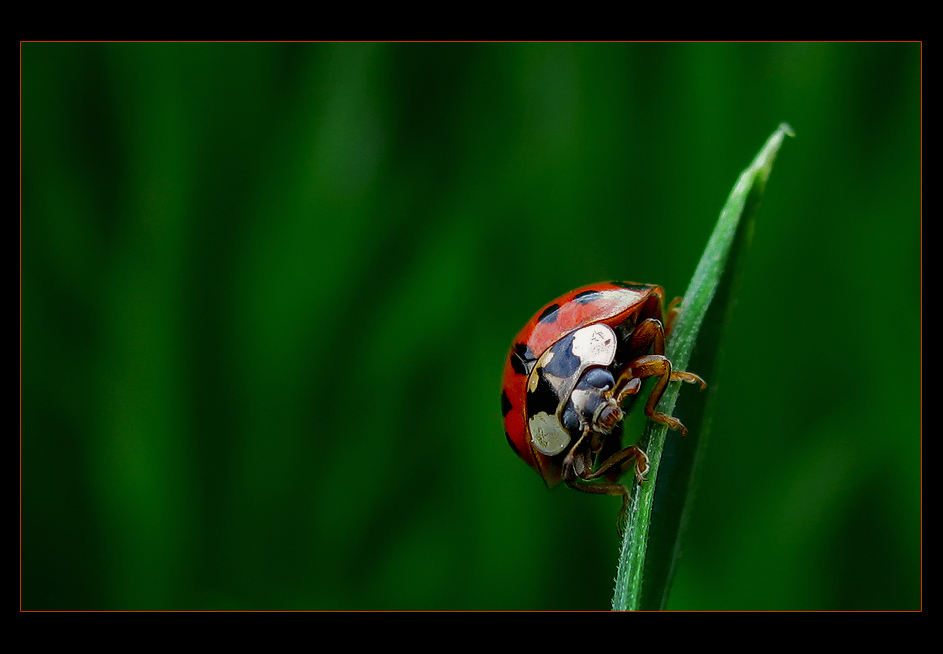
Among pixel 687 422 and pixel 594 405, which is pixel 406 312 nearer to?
pixel 594 405

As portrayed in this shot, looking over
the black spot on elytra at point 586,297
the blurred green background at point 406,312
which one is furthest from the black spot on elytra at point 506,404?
the blurred green background at point 406,312

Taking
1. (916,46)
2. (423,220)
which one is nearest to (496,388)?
(423,220)

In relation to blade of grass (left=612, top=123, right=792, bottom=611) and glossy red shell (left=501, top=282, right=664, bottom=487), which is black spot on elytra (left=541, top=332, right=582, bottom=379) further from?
blade of grass (left=612, top=123, right=792, bottom=611)

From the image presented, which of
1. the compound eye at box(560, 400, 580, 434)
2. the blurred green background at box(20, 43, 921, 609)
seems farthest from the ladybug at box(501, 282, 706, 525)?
the blurred green background at box(20, 43, 921, 609)

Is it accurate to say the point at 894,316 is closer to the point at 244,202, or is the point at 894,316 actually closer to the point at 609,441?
the point at 609,441

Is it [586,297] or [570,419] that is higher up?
[586,297]

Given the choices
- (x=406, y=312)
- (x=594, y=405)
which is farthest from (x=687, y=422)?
(x=406, y=312)

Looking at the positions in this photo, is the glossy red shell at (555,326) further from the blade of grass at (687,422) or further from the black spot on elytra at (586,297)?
the blade of grass at (687,422)
